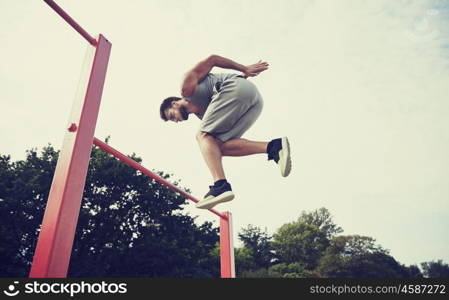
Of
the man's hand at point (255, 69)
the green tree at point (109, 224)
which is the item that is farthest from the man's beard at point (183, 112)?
the green tree at point (109, 224)

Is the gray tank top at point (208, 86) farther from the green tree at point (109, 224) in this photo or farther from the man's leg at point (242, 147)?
the green tree at point (109, 224)

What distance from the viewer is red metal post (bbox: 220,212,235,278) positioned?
3490mm

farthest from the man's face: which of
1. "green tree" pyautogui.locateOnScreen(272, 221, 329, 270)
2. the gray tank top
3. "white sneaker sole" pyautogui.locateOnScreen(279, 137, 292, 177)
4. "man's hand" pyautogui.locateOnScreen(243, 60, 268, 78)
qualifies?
"green tree" pyautogui.locateOnScreen(272, 221, 329, 270)

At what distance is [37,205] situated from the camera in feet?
45.7

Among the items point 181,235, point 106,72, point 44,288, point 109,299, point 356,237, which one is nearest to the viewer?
point 44,288

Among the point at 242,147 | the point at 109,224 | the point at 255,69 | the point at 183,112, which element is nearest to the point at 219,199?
the point at 242,147

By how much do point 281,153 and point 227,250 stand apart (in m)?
1.81

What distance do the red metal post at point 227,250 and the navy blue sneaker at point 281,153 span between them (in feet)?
5.39

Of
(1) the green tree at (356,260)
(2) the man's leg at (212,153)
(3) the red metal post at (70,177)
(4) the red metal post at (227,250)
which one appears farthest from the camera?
(1) the green tree at (356,260)

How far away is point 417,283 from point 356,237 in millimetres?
37929

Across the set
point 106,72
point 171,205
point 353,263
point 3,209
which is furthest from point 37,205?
point 353,263

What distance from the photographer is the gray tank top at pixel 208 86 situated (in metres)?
2.18

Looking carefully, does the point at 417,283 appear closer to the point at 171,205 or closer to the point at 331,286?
the point at 331,286

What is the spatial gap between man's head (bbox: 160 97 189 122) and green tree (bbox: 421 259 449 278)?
170ft
